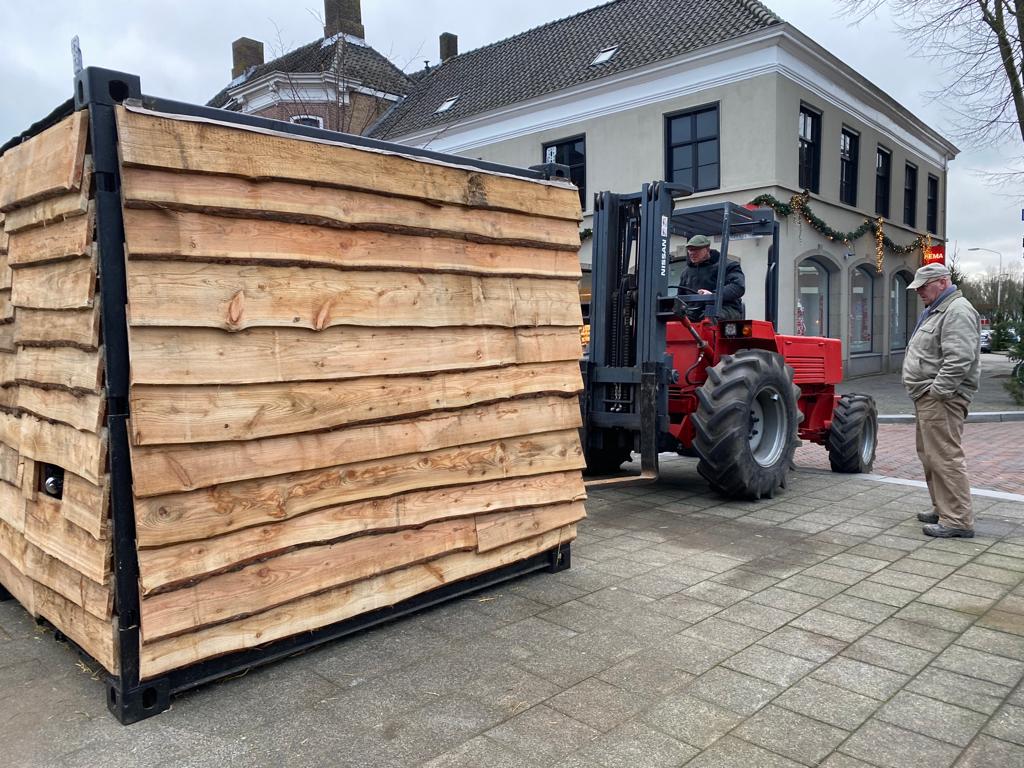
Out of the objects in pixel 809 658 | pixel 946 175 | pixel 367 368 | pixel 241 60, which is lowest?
pixel 809 658

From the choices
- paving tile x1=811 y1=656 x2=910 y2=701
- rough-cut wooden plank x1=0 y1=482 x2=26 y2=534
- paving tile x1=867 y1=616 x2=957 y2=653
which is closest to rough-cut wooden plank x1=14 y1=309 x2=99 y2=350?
rough-cut wooden plank x1=0 y1=482 x2=26 y2=534

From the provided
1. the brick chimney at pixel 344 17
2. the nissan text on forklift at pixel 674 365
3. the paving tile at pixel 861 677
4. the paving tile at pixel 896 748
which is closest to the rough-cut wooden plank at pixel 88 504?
the paving tile at pixel 896 748

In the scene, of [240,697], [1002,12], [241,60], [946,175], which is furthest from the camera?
[241,60]

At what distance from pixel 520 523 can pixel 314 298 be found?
1792mm

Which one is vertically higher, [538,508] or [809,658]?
[538,508]

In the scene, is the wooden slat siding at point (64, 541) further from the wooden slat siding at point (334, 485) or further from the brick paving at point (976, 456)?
the brick paving at point (976, 456)

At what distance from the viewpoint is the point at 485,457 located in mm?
4336

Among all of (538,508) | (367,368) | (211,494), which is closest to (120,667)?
(211,494)

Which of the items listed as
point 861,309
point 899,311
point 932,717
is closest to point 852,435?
point 932,717

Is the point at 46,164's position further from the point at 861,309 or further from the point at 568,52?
the point at 861,309

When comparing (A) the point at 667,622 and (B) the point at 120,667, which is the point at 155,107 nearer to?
(B) the point at 120,667

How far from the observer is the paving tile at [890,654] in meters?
3.58

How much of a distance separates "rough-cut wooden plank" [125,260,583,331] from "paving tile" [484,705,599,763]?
5.97 feet

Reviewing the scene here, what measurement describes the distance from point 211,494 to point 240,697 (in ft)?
2.76
